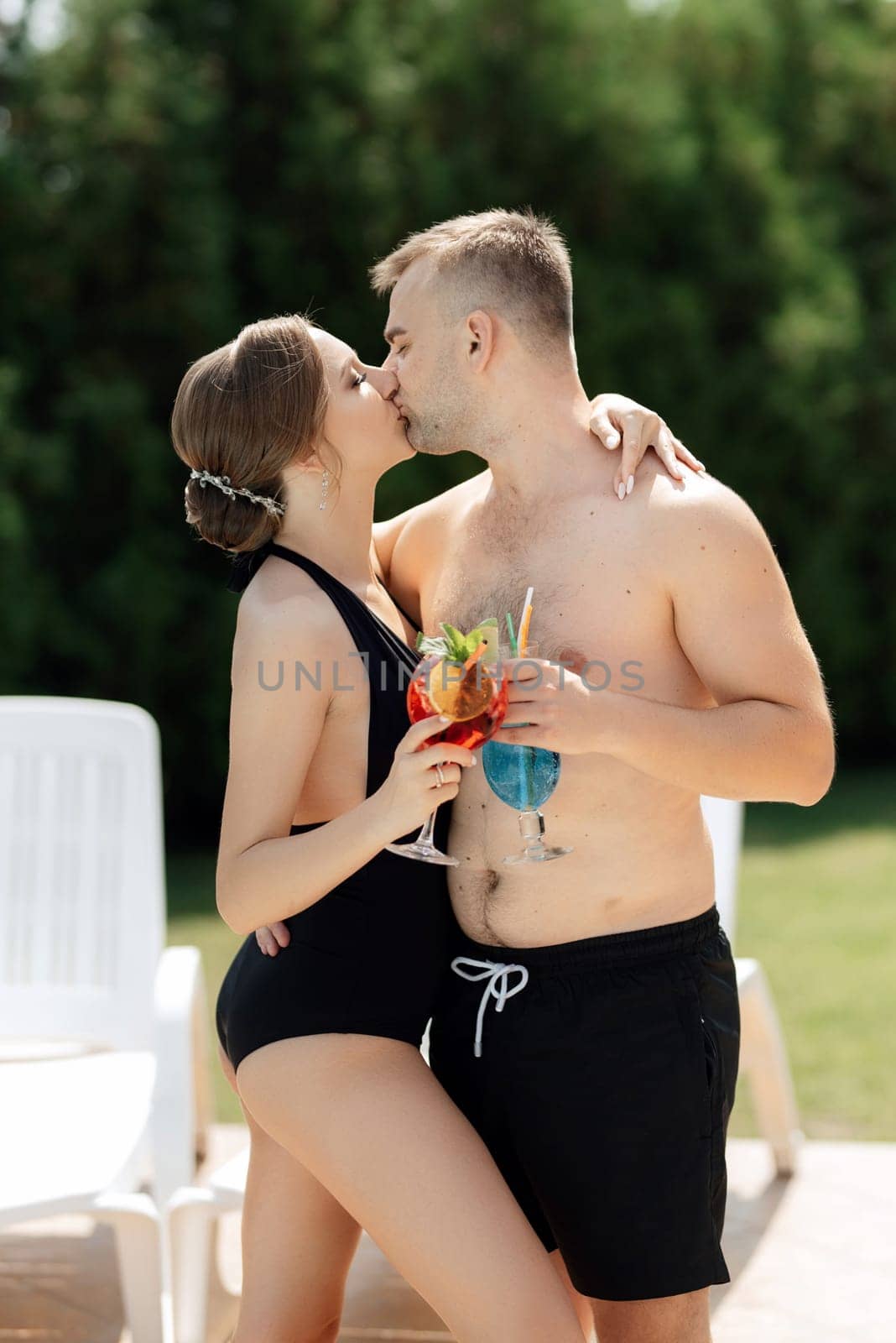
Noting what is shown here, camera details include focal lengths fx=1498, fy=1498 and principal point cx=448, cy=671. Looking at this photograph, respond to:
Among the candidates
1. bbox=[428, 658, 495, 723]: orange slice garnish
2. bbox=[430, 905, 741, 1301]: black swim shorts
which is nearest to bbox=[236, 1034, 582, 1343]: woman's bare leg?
bbox=[430, 905, 741, 1301]: black swim shorts

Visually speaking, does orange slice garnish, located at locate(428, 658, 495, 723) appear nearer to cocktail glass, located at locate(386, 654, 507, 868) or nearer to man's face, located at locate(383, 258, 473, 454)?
cocktail glass, located at locate(386, 654, 507, 868)

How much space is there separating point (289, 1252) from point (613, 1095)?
0.70m

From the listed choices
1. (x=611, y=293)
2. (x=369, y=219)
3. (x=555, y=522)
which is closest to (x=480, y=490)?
(x=555, y=522)

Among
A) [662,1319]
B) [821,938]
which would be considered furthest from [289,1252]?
[821,938]

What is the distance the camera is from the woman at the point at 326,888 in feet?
8.32

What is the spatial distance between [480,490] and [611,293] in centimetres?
748

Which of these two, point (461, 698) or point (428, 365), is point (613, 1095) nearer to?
point (461, 698)

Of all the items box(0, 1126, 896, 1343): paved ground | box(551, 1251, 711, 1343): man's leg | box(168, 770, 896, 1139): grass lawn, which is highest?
box(551, 1251, 711, 1343): man's leg

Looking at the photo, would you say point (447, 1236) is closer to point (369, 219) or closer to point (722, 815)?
point (722, 815)

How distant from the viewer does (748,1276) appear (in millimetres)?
4152

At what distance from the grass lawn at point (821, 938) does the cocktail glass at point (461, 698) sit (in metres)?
3.79

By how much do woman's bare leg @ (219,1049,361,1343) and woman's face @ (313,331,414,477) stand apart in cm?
122

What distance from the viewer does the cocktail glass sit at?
2.32m

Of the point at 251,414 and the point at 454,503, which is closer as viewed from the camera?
the point at 251,414
